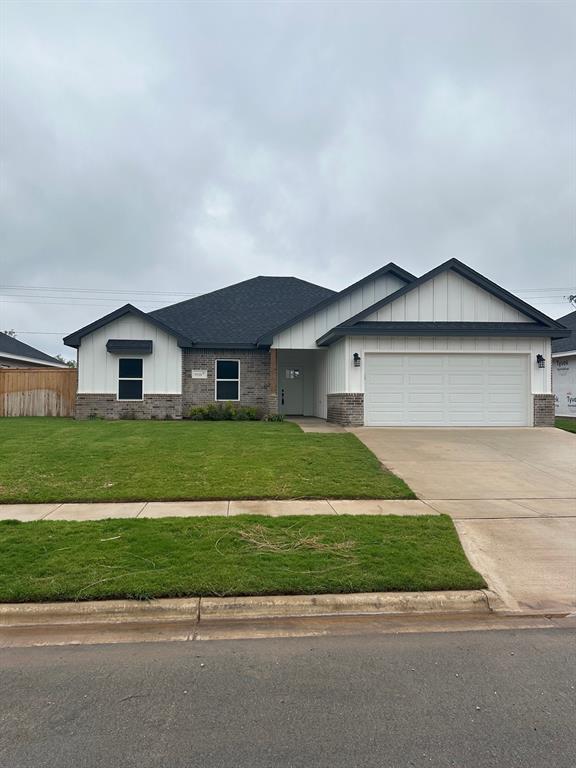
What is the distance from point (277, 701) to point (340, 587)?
1.62m

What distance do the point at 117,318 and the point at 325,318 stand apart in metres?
7.64

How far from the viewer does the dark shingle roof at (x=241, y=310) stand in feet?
62.8

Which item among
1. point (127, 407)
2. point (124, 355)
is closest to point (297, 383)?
point (127, 407)

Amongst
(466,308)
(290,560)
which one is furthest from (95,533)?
(466,308)

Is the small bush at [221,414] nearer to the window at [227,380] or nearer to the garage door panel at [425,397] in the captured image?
the window at [227,380]

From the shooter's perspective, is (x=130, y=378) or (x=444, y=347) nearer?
(x=444, y=347)

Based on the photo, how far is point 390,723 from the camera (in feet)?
9.57

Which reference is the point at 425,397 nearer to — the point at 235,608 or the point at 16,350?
the point at 235,608

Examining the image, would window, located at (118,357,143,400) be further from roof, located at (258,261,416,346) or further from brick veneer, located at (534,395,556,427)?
brick veneer, located at (534,395,556,427)

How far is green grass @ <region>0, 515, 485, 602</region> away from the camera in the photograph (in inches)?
181

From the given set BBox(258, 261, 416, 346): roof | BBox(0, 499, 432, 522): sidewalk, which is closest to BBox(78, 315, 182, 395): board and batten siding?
BBox(258, 261, 416, 346): roof

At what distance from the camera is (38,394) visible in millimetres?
18641

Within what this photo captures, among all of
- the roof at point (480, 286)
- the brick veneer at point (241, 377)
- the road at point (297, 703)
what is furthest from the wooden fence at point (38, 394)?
the road at point (297, 703)

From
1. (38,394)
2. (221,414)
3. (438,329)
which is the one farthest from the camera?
(38,394)
